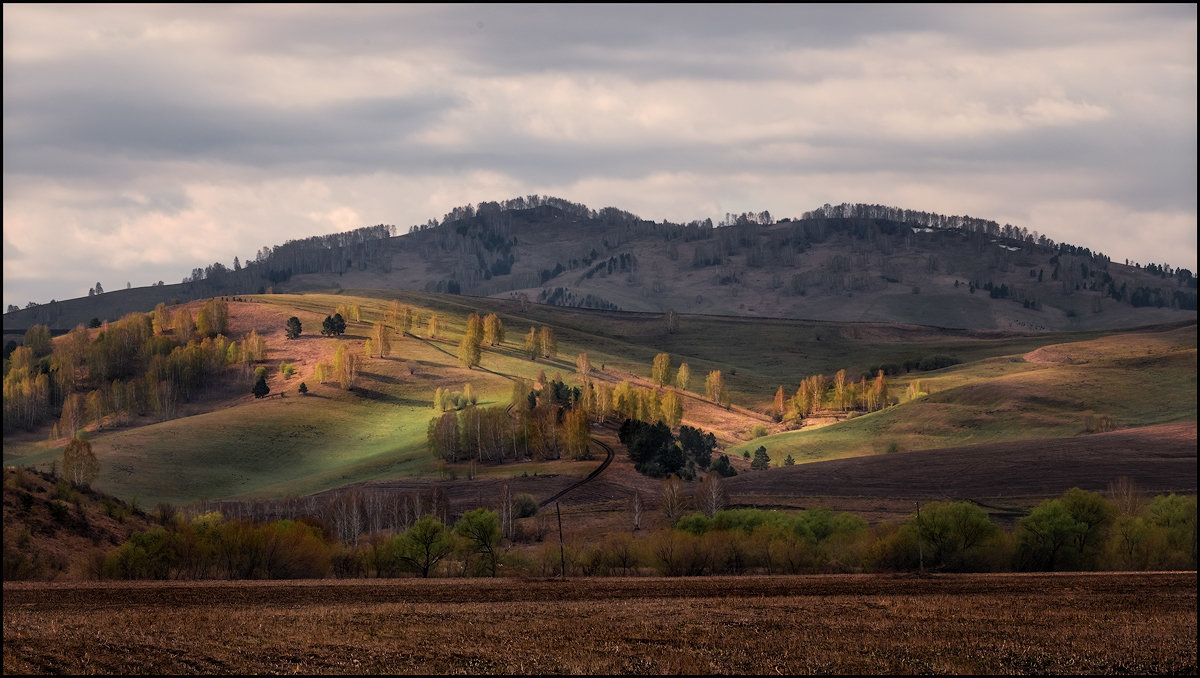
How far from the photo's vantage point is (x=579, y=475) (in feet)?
529

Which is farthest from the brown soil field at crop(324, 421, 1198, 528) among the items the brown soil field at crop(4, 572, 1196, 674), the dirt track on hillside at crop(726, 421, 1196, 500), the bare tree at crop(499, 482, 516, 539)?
the brown soil field at crop(4, 572, 1196, 674)

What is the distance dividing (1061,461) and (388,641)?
12398 cm

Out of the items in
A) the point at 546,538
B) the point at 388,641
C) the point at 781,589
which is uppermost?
the point at 388,641

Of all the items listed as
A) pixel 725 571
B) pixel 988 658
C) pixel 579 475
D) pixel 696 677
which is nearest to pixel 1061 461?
pixel 579 475

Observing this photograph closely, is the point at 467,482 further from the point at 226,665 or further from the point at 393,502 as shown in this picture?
the point at 226,665

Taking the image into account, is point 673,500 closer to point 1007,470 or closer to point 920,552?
point 1007,470

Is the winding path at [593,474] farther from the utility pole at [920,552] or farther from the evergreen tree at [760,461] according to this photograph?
the utility pole at [920,552]

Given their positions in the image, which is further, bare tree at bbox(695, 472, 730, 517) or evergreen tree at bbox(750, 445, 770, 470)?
evergreen tree at bbox(750, 445, 770, 470)

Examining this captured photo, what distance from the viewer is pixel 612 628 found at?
49.3m

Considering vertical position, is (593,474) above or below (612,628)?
below

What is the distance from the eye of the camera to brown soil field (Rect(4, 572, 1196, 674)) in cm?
3956

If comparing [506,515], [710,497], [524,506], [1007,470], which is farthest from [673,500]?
[1007,470]

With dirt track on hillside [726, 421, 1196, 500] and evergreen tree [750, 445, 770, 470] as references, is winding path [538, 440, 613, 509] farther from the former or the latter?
evergreen tree [750, 445, 770, 470]

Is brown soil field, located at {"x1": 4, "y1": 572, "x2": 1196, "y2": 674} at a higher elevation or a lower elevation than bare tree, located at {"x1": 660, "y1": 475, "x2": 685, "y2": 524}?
higher
